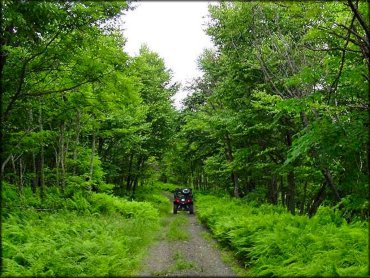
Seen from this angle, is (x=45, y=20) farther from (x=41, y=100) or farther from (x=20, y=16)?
(x=41, y=100)

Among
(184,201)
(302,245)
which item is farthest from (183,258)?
(184,201)

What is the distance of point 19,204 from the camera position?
1341cm

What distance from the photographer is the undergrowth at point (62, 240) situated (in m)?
8.35

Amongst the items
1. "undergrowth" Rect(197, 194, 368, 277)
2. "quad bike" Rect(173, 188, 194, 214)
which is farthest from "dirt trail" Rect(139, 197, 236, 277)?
"quad bike" Rect(173, 188, 194, 214)

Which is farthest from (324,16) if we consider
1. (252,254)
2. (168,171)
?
(168,171)

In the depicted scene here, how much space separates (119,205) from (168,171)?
4318 cm

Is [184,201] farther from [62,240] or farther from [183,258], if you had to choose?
[62,240]

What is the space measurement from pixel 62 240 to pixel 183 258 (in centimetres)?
375

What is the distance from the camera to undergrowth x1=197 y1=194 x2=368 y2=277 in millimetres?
7145

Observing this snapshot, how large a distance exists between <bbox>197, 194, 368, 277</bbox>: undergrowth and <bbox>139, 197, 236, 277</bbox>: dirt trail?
0.85 m

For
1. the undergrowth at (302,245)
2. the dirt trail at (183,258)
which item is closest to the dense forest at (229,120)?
the undergrowth at (302,245)

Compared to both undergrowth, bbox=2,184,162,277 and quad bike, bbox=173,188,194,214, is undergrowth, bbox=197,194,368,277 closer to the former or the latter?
undergrowth, bbox=2,184,162,277

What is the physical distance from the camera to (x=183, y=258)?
35.7 ft

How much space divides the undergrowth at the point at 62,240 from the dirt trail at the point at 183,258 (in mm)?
508
